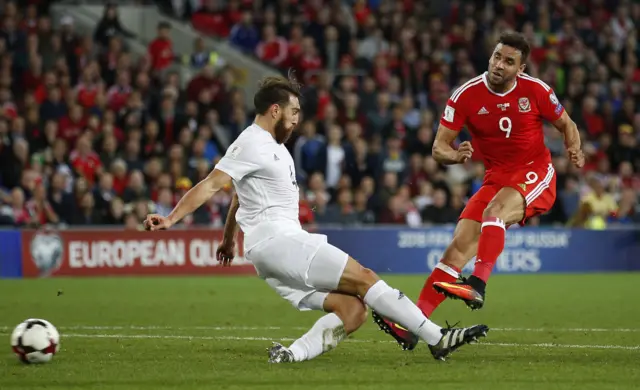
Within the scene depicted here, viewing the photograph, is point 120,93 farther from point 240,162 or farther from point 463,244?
point 240,162

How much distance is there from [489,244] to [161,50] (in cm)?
1350

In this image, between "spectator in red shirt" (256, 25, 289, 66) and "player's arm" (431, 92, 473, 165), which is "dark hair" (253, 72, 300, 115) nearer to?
"player's arm" (431, 92, 473, 165)

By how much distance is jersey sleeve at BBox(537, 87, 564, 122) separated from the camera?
9328 millimetres

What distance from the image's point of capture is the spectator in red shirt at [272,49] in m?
22.6

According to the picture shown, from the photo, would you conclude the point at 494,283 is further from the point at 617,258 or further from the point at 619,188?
the point at 619,188

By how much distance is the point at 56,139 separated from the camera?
61.6 feet

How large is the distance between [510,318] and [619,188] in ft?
32.3

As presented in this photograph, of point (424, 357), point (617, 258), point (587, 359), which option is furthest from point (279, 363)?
point (617, 258)

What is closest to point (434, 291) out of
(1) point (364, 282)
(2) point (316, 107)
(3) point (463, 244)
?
(3) point (463, 244)

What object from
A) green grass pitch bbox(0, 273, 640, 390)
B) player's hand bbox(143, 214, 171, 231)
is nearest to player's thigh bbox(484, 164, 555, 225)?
green grass pitch bbox(0, 273, 640, 390)

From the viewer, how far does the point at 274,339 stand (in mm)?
9930

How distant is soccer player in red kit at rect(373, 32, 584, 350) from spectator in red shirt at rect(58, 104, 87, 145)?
11.0 m

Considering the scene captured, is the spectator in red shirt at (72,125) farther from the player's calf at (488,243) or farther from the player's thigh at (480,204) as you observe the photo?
the player's calf at (488,243)

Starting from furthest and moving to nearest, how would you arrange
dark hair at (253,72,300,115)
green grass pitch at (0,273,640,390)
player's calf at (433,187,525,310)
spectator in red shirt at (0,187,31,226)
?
1. spectator in red shirt at (0,187,31,226)
2. player's calf at (433,187,525,310)
3. dark hair at (253,72,300,115)
4. green grass pitch at (0,273,640,390)
